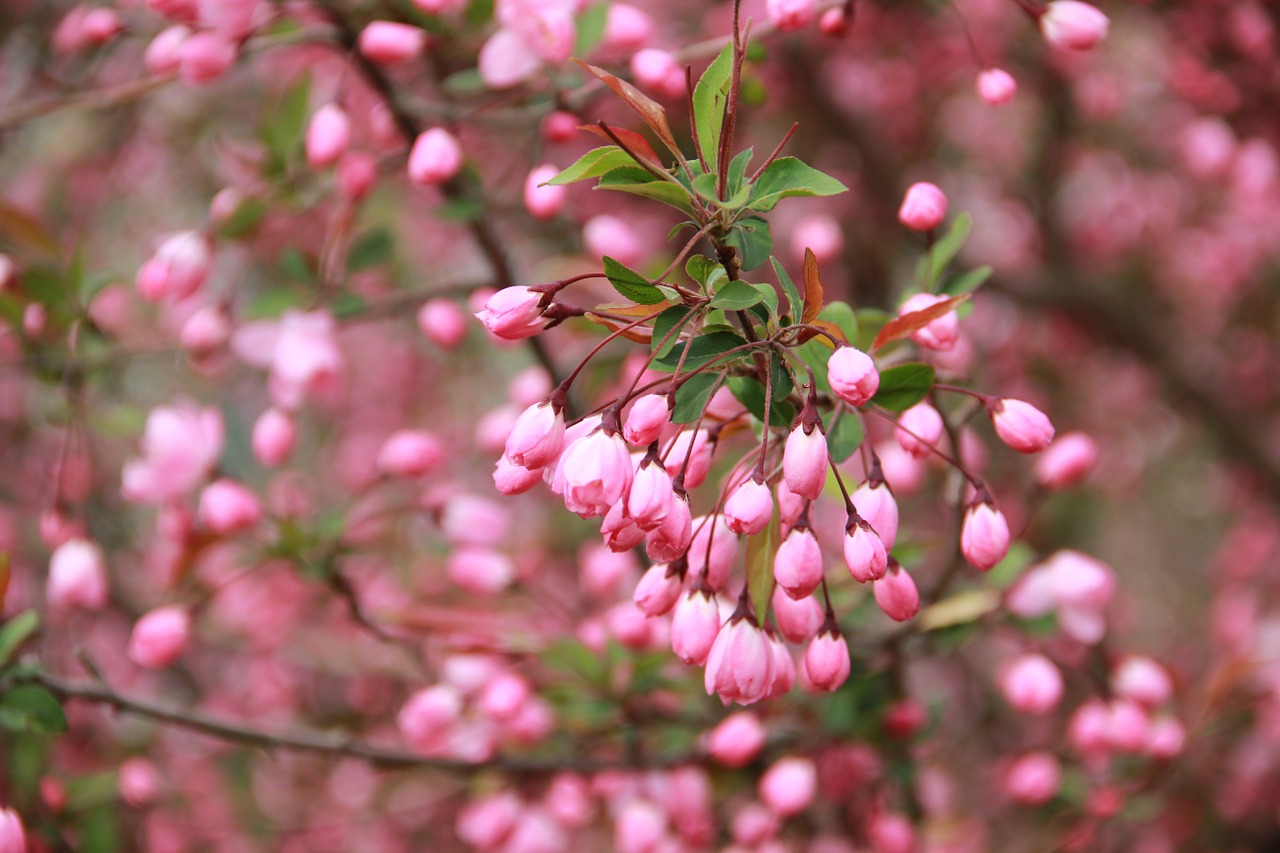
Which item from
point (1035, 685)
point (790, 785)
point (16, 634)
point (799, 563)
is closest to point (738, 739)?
point (790, 785)

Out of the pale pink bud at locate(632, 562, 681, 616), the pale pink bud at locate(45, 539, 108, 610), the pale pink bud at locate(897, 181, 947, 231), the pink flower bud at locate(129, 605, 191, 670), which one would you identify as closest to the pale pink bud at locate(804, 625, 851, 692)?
the pale pink bud at locate(632, 562, 681, 616)

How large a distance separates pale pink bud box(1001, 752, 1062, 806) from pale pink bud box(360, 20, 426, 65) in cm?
115

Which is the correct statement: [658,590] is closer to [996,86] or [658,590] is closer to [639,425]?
[639,425]

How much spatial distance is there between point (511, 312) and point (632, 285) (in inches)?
3.1

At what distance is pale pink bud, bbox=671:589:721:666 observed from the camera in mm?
628

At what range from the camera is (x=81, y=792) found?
120 cm

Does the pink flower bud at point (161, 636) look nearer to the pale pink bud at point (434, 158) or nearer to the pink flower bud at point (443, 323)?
the pink flower bud at point (443, 323)

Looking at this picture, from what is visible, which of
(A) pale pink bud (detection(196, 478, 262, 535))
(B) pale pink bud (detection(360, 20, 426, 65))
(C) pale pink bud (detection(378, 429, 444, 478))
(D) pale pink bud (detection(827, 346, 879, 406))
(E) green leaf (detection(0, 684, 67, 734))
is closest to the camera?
(D) pale pink bud (detection(827, 346, 879, 406))

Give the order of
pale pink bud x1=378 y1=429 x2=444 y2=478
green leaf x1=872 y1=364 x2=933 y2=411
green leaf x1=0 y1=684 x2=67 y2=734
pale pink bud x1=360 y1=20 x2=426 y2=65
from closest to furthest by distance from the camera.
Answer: green leaf x1=872 y1=364 x2=933 y2=411 < green leaf x1=0 y1=684 x2=67 y2=734 < pale pink bud x1=360 y1=20 x2=426 y2=65 < pale pink bud x1=378 y1=429 x2=444 y2=478

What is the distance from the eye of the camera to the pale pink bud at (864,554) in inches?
23.4

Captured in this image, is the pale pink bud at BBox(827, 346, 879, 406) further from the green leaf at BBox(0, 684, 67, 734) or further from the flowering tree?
the green leaf at BBox(0, 684, 67, 734)

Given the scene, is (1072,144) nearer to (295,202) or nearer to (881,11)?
(881,11)

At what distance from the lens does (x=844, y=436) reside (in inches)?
26.8

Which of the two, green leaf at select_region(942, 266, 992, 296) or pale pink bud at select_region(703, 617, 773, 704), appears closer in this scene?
pale pink bud at select_region(703, 617, 773, 704)
